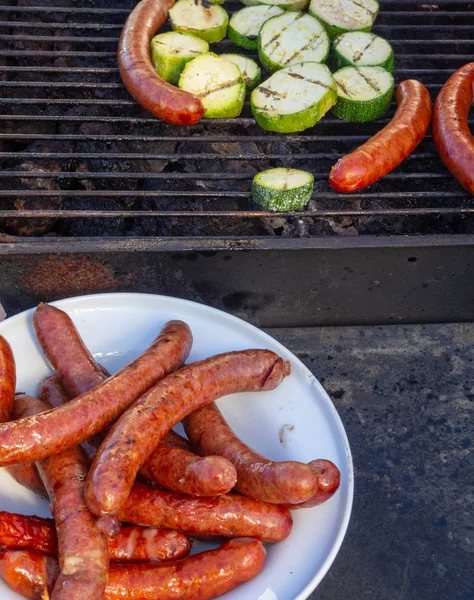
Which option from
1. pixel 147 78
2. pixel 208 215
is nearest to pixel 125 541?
pixel 208 215

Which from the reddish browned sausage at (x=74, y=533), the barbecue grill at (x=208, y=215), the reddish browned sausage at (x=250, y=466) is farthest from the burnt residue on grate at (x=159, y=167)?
the reddish browned sausage at (x=74, y=533)

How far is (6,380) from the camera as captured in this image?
2.35 m

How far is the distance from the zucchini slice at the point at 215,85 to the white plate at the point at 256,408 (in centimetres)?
123

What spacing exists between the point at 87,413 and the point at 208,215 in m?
1.30

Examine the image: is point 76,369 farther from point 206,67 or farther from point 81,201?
point 206,67

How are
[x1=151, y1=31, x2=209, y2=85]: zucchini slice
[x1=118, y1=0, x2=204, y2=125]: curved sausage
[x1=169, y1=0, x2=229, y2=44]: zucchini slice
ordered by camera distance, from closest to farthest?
[x1=118, y1=0, x2=204, y2=125]: curved sausage
[x1=151, y1=31, x2=209, y2=85]: zucchini slice
[x1=169, y1=0, x2=229, y2=44]: zucchini slice

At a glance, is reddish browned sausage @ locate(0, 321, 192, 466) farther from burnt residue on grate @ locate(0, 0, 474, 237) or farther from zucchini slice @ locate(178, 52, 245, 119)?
zucchini slice @ locate(178, 52, 245, 119)

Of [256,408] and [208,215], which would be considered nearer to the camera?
[256,408]

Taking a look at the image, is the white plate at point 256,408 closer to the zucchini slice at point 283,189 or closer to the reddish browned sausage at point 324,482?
the reddish browned sausage at point 324,482

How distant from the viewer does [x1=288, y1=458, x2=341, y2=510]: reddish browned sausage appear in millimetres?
2137

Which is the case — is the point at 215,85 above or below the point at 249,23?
below

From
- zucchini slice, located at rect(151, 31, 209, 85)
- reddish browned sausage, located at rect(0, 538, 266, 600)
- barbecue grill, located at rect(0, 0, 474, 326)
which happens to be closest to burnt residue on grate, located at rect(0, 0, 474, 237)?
barbecue grill, located at rect(0, 0, 474, 326)

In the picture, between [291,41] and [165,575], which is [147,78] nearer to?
[291,41]

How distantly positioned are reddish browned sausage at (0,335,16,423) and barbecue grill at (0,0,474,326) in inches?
25.2
